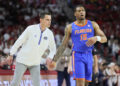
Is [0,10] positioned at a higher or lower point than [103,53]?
higher

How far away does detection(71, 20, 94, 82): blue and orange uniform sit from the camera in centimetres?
651

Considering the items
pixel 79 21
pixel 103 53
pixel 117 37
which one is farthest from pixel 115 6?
pixel 79 21

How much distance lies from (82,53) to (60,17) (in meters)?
14.3

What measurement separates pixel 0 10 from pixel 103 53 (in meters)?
7.44

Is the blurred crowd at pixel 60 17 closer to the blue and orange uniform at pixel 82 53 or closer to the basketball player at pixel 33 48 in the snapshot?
the basketball player at pixel 33 48

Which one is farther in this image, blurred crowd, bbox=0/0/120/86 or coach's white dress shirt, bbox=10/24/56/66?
blurred crowd, bbox=0/0/120/86

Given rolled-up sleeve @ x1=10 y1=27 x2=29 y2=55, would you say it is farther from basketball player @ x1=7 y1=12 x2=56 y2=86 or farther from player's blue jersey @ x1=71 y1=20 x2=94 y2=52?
player's blue jersey @ x1=71 y1=20 x2=94 y2=52

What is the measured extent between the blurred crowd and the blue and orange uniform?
7.89 metres

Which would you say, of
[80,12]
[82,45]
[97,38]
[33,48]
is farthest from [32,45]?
[97,38]

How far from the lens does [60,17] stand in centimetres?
2069

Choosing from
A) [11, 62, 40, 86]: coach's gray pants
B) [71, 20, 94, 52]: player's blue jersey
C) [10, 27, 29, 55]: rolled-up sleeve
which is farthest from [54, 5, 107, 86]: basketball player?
[10, 27, 29, 55]: rolled-up sleeve

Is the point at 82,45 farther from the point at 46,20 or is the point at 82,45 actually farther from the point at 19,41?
the point at 19,41

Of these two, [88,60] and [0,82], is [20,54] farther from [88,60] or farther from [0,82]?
[0,82]

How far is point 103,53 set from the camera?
668 inches
